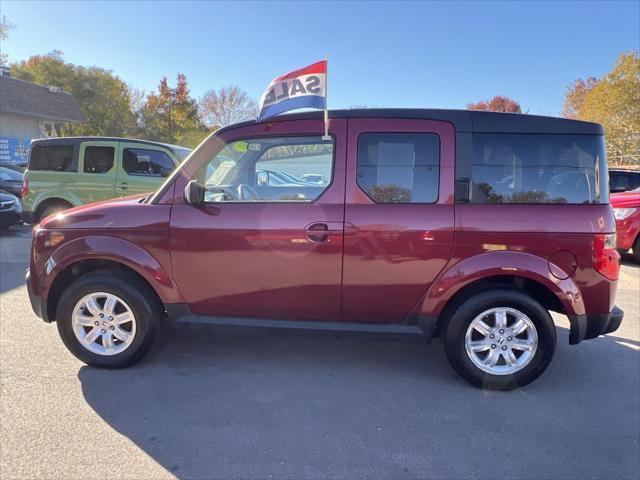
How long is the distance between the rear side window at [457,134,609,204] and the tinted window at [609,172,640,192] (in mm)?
5994

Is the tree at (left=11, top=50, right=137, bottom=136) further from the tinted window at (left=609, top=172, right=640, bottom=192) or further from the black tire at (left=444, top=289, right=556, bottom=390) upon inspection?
the black tire at (left=444, top=289, right=556, bottom=390)

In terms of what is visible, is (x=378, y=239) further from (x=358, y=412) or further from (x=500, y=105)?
(x=500, y=105)

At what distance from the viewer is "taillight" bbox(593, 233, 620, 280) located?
2984 mm

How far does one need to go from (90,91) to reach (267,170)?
39.6 m

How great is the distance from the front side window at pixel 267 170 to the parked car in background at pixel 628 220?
6455 millimetres

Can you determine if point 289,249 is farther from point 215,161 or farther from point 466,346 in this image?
point 466,346

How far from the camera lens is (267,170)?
3400 millimetres

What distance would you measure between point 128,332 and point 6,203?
7758 millimetres

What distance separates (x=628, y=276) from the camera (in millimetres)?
6684

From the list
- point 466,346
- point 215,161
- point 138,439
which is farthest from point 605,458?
point 215,161

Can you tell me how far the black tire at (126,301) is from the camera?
3.31 m

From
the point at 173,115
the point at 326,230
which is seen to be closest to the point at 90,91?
the point at 173,115

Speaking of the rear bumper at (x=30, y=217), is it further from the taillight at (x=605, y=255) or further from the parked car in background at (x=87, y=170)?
the taillight at (x=605, y=255)

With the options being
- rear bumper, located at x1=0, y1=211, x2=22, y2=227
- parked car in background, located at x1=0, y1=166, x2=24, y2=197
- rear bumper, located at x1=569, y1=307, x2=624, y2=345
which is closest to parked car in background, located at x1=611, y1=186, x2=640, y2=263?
rear bumper, located at x1=569, y1=307, x2=624, y2=345
